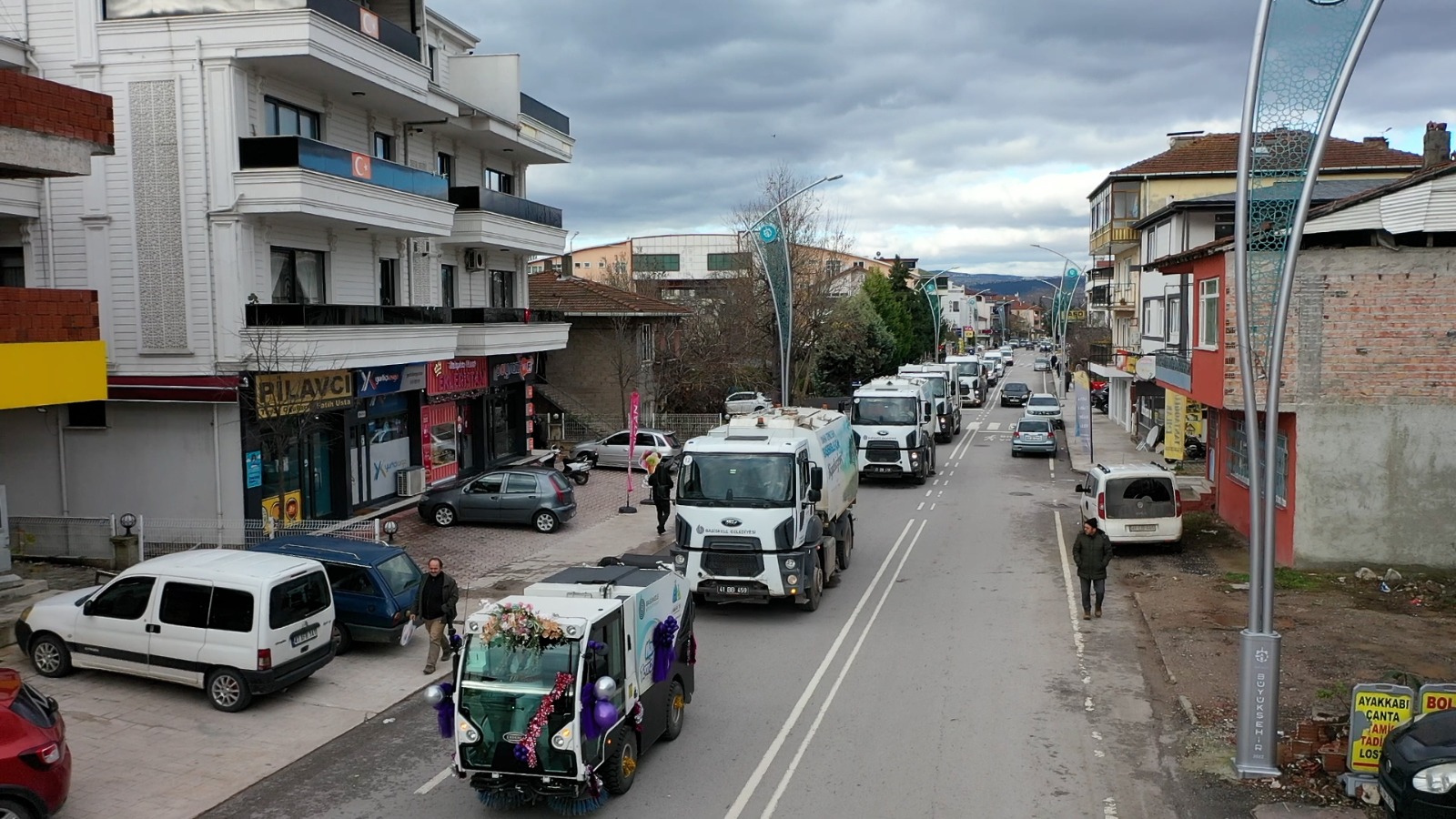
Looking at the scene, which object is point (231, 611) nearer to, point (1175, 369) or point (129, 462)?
point (129, 462)

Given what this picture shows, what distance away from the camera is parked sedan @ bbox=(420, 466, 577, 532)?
2441 centimetres

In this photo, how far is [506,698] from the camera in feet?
29.8

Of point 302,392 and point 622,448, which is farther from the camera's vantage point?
point 622,448

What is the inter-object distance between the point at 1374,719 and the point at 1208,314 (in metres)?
13.2

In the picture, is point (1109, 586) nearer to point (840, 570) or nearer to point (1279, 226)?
point (840, 570)

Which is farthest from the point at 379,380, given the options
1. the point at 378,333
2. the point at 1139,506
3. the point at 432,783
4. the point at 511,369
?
the point at 1139,506

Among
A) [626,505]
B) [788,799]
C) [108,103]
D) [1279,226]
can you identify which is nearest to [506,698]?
[788,799]

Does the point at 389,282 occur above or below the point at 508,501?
above

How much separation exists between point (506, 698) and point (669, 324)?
122 ft

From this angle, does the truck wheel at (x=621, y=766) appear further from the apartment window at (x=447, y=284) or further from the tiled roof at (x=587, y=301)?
the tiled roof at (x=587, y=301)

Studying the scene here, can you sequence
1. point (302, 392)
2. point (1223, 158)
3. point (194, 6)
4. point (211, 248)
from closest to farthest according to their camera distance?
point (194, 6), point (211, 248), point (302, 392), point (1223, 158)

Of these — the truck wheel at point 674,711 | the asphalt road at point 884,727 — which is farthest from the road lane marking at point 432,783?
the truck wheel at point 674,711

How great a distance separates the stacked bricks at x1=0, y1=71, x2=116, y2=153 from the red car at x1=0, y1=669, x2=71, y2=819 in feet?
25.8

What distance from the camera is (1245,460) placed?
22703 mm
